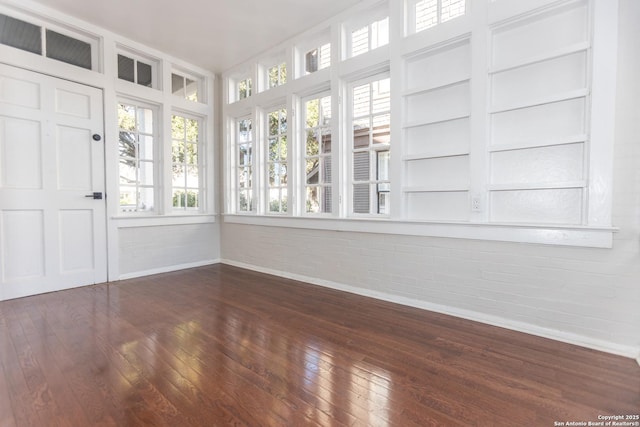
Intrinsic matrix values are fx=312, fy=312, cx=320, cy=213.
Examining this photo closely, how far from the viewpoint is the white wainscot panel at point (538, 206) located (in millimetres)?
2277

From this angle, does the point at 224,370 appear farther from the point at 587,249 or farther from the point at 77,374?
the point at 587,249

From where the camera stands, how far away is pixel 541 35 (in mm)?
2361

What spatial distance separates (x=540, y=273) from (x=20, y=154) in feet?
16.2

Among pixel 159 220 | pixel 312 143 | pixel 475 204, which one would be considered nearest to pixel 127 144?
pixel 159 220

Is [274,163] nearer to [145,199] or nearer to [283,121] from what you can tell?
[283,121]

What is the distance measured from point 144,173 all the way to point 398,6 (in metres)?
3.71

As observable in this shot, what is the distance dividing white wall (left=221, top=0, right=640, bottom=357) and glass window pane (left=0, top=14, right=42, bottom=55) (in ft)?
12.5

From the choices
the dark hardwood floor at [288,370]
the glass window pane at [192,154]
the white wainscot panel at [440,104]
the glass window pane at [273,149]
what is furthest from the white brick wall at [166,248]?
the white wainscot panel at [440,104]

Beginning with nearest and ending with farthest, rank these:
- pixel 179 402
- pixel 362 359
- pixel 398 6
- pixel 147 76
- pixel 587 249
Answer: pixel 179 402
pixel 362 359
pixel 587 249
pixel 398 6
pixel 147 76

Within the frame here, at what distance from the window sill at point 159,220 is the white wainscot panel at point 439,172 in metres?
3.30

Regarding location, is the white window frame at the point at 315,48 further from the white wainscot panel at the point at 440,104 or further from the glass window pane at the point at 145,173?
the glass window pane at the point at 145,173

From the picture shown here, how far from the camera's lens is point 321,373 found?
71.7 inches

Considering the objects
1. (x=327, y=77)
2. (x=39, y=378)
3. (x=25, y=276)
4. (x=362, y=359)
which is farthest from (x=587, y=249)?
(x=25, y=276)

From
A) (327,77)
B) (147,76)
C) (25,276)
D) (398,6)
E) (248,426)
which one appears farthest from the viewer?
(147,76)
